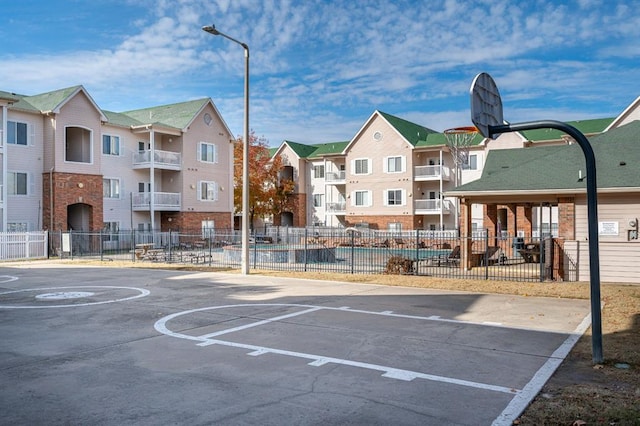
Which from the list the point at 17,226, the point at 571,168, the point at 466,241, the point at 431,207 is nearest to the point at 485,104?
the point at 571,168

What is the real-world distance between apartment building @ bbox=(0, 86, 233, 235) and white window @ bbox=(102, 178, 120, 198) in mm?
67

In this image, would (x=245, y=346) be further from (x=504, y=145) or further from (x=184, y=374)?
(x=504, y=145)

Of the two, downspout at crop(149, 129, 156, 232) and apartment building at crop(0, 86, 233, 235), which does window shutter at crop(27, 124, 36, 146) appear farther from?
downspout at crop(149, 129, 156, 232)

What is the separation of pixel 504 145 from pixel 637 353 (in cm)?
3836

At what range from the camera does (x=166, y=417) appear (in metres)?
5.61

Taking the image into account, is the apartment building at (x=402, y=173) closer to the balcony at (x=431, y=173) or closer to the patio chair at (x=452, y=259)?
the balcony at (x=431, y=173)

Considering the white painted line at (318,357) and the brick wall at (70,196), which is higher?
the brick wall at (70,196)

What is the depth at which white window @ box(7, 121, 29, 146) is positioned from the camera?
32.6m

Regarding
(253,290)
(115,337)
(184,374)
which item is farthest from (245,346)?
(253,290)

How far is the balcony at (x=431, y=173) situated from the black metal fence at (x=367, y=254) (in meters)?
7.85

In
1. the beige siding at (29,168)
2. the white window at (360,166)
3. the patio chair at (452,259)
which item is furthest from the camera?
the white window at (360,166)

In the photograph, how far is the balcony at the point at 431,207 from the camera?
4606 centimetres

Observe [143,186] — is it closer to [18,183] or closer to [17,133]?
[18,183]

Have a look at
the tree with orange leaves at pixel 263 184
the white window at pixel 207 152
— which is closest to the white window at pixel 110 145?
the white window at pixel 207 152
